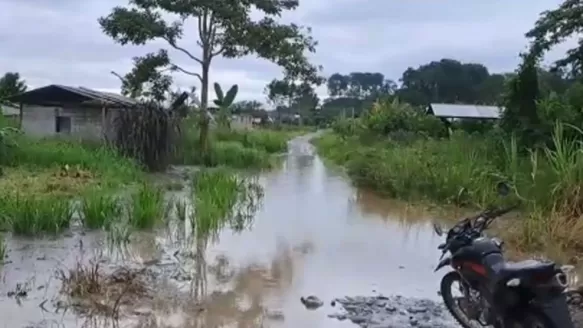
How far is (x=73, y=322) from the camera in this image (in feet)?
16.8

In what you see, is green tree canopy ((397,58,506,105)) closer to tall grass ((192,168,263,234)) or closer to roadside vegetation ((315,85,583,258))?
roadside vegetation ((315,85,583,258))

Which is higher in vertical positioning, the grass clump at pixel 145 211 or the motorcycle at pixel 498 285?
the motorcycle at pixel 498 285

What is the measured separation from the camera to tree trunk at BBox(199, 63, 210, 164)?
2273 centimetres

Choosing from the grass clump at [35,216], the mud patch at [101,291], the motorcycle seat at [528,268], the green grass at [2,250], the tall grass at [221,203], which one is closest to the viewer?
the motorcycle seat at [528,268]

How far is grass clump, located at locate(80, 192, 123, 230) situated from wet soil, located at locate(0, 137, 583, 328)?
33 cm

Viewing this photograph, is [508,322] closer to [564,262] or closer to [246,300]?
[246,300]

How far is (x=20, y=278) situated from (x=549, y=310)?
4.77 m

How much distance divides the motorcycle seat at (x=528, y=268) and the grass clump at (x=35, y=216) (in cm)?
593

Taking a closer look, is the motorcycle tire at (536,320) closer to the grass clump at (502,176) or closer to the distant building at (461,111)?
the grass clump at (502,176)

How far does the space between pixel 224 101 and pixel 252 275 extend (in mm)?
25069

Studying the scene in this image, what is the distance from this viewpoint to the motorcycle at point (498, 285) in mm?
3934

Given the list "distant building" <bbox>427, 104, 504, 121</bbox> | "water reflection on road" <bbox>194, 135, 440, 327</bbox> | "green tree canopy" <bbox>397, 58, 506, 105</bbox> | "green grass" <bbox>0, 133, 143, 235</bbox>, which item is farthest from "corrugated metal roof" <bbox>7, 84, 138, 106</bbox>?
"green tree canopy" <bbox>397, 58, 506, 105</bbox>

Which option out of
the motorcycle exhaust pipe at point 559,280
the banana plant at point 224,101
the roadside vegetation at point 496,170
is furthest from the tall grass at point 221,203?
the banana plant at point 224,101

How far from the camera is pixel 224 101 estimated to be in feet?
104
